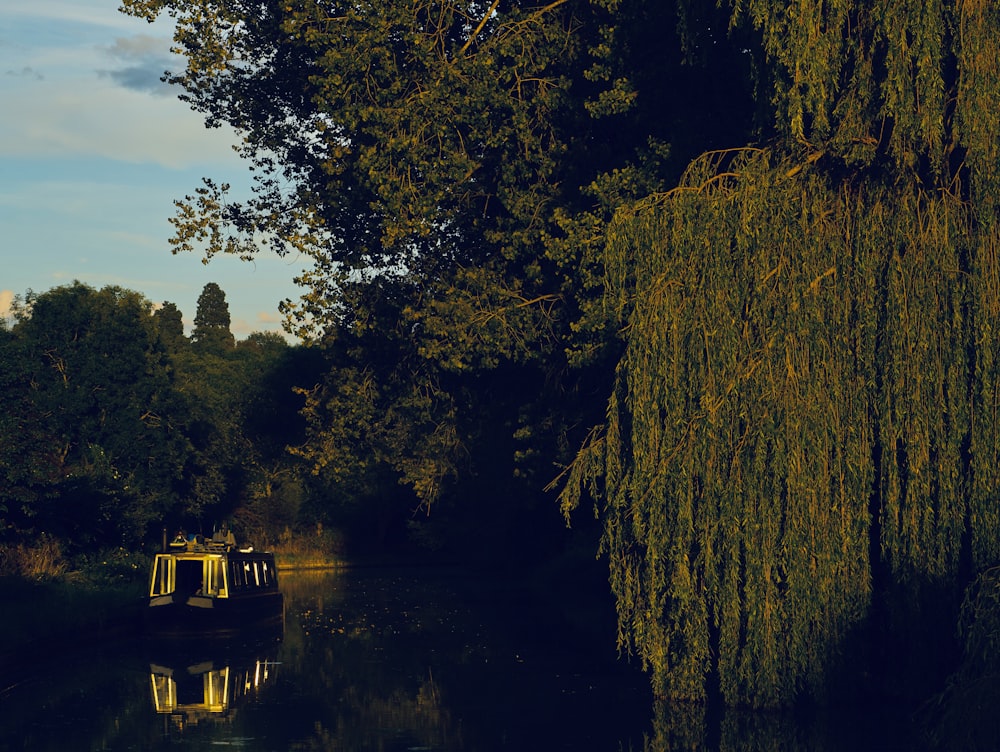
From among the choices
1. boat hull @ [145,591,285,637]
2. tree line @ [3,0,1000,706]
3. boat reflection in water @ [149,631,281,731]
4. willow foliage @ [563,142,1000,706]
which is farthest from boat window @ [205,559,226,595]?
willow foliage @ [563,142,1000,706]

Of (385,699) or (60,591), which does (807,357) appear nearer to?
(385,699)

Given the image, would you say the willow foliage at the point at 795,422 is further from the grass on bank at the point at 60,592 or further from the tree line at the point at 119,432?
the tree line at the point at 119,432

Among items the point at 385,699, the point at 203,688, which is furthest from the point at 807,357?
the point at 203,688

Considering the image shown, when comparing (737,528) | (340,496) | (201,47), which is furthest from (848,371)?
(340,496)

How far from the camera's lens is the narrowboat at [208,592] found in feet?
110

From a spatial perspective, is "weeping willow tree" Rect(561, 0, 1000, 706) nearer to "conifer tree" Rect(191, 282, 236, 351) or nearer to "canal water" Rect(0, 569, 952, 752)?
"canal water" Rect(0, 569, 952, 752)

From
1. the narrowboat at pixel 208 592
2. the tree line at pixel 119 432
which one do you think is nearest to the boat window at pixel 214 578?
the narrowboat at pixel 208 592

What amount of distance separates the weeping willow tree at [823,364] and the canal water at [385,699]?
1.04 m

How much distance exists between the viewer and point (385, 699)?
22797 millimetres

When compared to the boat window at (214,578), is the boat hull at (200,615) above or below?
below

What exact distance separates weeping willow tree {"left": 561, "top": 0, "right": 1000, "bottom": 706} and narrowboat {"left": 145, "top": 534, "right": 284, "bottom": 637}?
57.2 ft

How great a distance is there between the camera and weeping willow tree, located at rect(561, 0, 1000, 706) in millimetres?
17531

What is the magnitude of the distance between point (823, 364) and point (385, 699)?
950 cm

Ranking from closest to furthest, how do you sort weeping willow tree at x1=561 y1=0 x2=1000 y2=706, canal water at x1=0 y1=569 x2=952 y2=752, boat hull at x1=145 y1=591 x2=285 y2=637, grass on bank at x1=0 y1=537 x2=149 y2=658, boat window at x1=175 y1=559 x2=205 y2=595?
weeping willow tree at x1=561 y1=0 x2=1000 y2=706 < canal water at x1=0 y1=569 x2=952 y2=752 < grass on bank at x1=0 y1=537 x2=149 y2=658 < boat hull at x1=145 y1=591 x2=285 y2=637 < boat window at x1=175 y1=559 x2=205 y2=595
